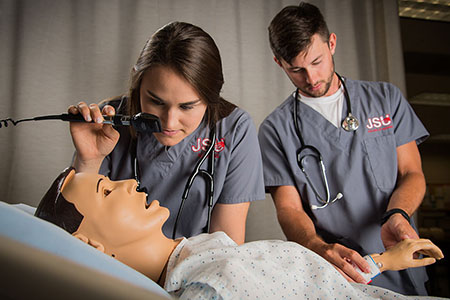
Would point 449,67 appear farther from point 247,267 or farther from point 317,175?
point 247,267

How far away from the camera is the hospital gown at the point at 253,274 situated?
0.66 meters

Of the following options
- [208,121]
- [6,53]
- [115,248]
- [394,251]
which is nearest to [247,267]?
[115,248]

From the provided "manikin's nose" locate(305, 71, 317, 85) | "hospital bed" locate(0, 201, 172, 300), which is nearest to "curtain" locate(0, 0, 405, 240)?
"manikin's nose" locate(305, 71, 317, 85)

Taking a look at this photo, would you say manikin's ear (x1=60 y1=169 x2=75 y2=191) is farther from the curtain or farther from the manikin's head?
the curtain

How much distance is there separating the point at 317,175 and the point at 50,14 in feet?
4.46

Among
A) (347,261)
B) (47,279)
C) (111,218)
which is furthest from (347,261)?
(47,279)

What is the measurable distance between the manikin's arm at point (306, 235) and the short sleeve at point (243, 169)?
0.49 feet

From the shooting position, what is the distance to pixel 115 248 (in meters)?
0.83

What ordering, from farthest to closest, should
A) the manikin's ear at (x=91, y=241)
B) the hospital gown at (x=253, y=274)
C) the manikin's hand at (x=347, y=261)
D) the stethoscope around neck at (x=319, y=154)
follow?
the stethoscope around neck at (x=319, y=154) < the manikin's hand at (x=347, y=261) < the manikin's ear at (x=91, y=241) < the hospital gown at (x=253, y=274)

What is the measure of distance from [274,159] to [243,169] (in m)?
0.23

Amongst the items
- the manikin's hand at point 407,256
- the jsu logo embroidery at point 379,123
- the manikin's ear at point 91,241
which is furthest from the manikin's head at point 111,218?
the jsu logo embroidery at point 379,123

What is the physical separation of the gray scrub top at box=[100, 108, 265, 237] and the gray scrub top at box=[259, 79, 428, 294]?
0.19 metres

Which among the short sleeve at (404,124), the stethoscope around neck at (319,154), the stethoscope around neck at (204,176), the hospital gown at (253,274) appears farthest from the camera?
the short sleeve at (404,124)

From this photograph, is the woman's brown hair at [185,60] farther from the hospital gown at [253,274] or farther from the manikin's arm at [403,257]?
the manikin's arm at [403,257]
